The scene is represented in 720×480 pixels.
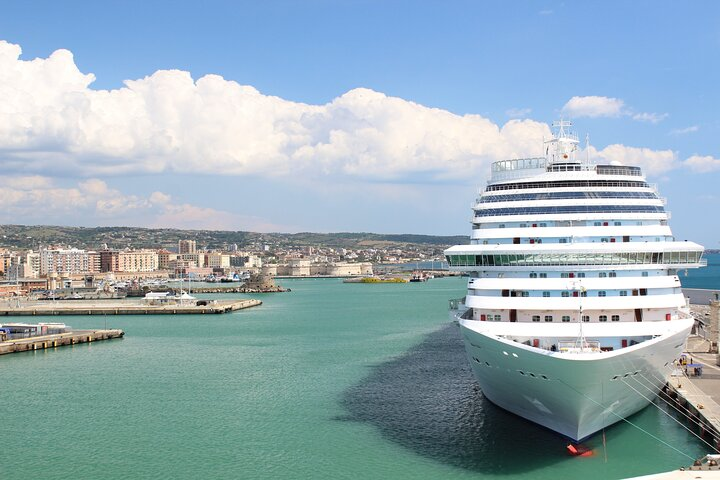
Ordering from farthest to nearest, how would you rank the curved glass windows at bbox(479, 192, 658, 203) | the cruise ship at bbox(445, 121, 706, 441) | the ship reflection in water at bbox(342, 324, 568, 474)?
the curved glass windows at bbox(479, 192, 658, 203) → the ship reflection in water at bbox(342, 324, 568, 474) → the cruise ship at bbox(445, 121, 706, 441)

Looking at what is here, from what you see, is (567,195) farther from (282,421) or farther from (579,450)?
(282,421)

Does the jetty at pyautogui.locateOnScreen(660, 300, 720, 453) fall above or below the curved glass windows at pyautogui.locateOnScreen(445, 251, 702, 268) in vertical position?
below

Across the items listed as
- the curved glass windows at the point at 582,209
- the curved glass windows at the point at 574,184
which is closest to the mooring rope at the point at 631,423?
the curved glass windows at the point at 582,209

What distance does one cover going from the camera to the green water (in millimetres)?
22375

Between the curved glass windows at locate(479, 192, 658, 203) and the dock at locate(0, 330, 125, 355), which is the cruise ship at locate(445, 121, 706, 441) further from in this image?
the dock at locate(0, 330, 125, 355)

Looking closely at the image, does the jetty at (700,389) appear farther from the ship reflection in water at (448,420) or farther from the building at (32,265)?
the building at (32,265)

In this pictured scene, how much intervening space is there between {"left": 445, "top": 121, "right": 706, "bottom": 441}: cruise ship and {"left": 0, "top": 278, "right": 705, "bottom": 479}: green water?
1.57m

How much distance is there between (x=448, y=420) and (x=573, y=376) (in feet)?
25.2

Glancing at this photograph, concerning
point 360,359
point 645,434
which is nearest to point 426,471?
point 645,434

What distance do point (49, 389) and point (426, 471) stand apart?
22.8m

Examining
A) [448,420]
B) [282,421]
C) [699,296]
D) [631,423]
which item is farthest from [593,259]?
[699,296]

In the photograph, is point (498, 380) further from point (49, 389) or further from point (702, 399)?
point (49, 389)

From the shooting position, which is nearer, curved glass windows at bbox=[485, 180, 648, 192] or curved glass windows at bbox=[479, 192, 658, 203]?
curved glass windows at bbox=[479, 192, 658, 203]

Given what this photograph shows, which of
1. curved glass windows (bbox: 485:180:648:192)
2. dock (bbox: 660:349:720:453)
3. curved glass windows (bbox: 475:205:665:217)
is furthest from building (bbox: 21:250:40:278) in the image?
dock (bbox: 660:349:720:453)
